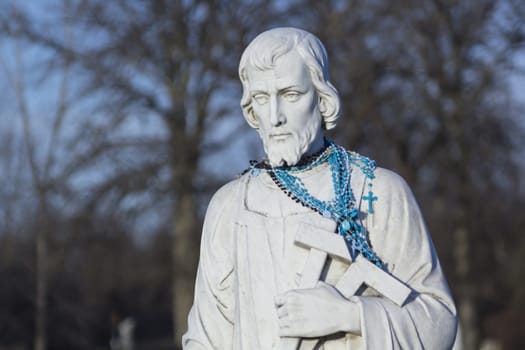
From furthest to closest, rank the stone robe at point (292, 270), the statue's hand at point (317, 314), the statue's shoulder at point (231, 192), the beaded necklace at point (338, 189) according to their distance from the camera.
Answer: the statue's shoulder at point (231, 192) → the beaded necklace at point (338, 189) → the stone robe at point (292, 270) → the statue's hand at point (317, 314)

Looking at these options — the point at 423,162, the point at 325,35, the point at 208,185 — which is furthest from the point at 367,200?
the point at 423,162

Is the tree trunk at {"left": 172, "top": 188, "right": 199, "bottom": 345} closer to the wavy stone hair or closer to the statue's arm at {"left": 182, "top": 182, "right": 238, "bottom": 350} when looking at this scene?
the statue's arm at {"left": 182, "top": 182, "right": 238, "bottom": 350}

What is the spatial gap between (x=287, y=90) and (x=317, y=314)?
0.92 metres

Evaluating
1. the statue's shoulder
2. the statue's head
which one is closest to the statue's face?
the statue's head

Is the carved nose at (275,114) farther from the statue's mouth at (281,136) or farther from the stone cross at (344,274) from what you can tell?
the stone cross at (344,274)

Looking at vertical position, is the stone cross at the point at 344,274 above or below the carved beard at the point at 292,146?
below

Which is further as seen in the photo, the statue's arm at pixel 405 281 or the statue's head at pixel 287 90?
the statue's head at pixel 287 90

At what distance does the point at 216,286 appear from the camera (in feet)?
13.4

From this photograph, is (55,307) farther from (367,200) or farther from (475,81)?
(367,200)

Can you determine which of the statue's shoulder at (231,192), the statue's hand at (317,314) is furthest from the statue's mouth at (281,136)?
the statue's hand at (317,314)

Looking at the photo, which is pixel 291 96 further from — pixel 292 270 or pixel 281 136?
pixel 292 270

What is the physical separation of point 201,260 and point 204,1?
59.1 ft

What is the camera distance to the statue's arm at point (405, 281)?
12.0ft

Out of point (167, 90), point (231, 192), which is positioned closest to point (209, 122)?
point (167, 90)
